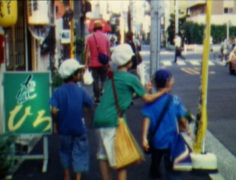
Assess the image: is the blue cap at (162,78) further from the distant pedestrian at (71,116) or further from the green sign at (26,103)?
the green sign at (26,103)

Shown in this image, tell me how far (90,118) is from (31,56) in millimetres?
8771

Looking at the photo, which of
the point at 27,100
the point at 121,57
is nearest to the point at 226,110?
the point at 27,100

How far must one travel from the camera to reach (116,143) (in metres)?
6.15

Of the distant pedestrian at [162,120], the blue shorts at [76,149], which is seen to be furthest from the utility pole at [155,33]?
the distant pedestrian at [162,120]

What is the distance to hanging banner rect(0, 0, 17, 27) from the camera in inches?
355

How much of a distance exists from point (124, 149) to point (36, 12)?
839cm

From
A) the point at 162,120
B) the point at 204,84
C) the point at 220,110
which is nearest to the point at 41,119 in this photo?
the point at 204,84

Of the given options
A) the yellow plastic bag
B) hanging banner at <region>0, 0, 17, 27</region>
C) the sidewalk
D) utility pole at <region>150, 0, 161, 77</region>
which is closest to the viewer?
the yellow plastic bag

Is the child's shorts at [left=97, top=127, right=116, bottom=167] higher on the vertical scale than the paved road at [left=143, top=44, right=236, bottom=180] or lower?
higher

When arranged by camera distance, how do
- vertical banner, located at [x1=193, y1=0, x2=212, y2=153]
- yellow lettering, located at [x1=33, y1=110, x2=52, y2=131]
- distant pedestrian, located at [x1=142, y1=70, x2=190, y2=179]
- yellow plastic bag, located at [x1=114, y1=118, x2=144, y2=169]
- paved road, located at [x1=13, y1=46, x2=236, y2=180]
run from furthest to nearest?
yellow lettering, located at [x1=33, y1=110, x2=52, y2=131] < vertical banner, located at [x1=193, y1=0, x2=212, y2=153] < paved road, located at [x1=13, y1=46, x2=236, y2=180] < yellow plastic bag, located at [x1=114, y1=118, x2=144, y2=169] < distant pedestrian, located at [x1=142, y1=70, x2=190, y2=179]

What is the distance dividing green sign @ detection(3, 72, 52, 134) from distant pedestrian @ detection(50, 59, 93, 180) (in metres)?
1.12

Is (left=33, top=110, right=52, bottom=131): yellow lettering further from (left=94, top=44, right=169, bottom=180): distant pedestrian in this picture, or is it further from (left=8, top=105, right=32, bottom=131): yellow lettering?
(left=94, top=44, right=169, bottom=180): distant pedestrian

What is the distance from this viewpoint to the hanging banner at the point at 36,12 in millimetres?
13344

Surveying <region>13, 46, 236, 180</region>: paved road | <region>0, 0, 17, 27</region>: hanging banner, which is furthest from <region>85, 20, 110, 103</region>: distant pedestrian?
<region>0, 0, 17, 27</region>: hanging banner
